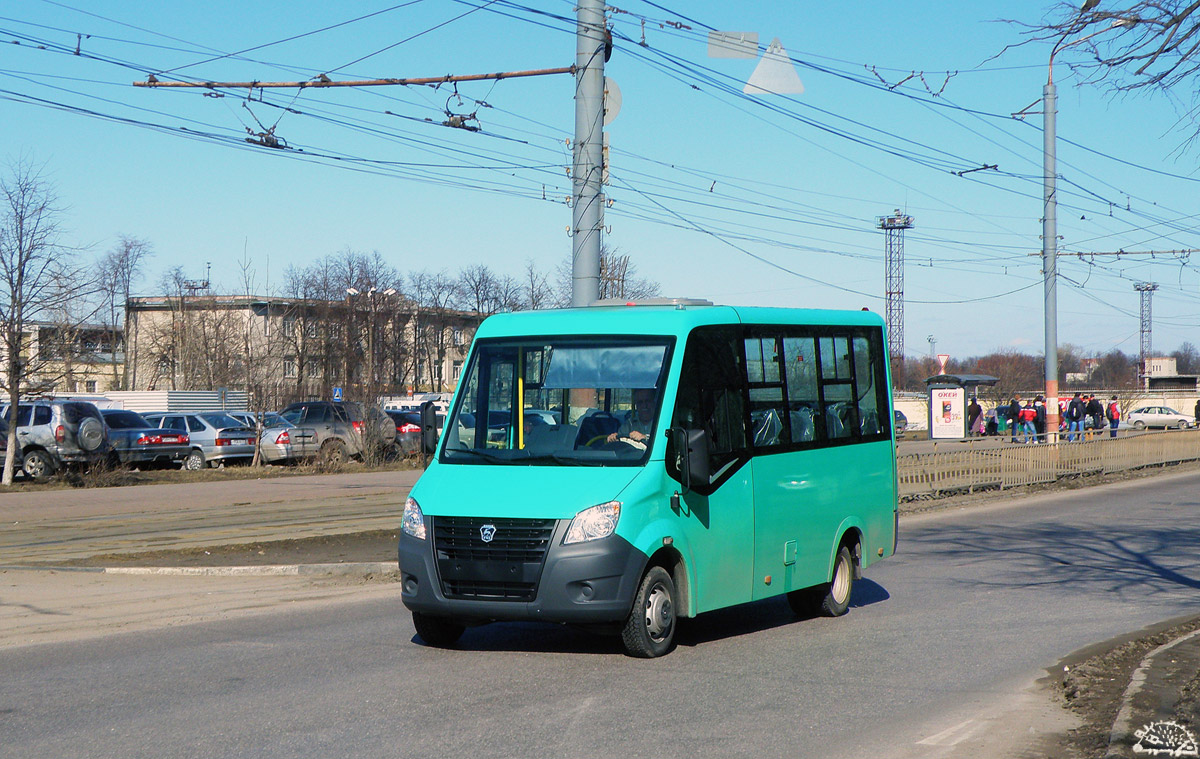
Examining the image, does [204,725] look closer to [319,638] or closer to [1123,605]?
[319,638]

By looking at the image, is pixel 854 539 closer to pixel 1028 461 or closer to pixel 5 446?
pixel 1028 461

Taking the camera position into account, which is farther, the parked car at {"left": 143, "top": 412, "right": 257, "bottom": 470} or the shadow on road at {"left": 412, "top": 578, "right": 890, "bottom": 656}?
the parked car at {"left": 143, "top": 412, "right": 257, "bottom": 470}

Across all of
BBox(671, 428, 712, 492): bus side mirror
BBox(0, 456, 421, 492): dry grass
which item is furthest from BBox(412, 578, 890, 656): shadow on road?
BBox(0, 456, 421, 492): dry grass

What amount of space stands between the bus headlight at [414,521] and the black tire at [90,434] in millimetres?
21151

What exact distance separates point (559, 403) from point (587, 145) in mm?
7162

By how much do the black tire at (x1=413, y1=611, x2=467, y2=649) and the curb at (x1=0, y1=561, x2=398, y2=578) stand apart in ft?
14.2

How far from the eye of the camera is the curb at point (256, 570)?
42.9ft

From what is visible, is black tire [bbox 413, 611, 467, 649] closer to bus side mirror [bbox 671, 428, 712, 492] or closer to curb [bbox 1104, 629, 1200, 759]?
bus side mirror [bbox 671, 428, 712, 492]

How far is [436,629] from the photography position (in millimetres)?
8836

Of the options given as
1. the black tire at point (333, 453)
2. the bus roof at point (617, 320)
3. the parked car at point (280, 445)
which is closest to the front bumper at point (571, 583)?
the bus roof at point (617, 320)

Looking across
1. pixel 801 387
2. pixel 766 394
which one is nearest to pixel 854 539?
pixel 801 387

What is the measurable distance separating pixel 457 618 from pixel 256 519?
12210 mm

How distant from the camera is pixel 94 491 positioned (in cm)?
2505

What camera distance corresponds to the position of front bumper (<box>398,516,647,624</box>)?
801 centimetres
